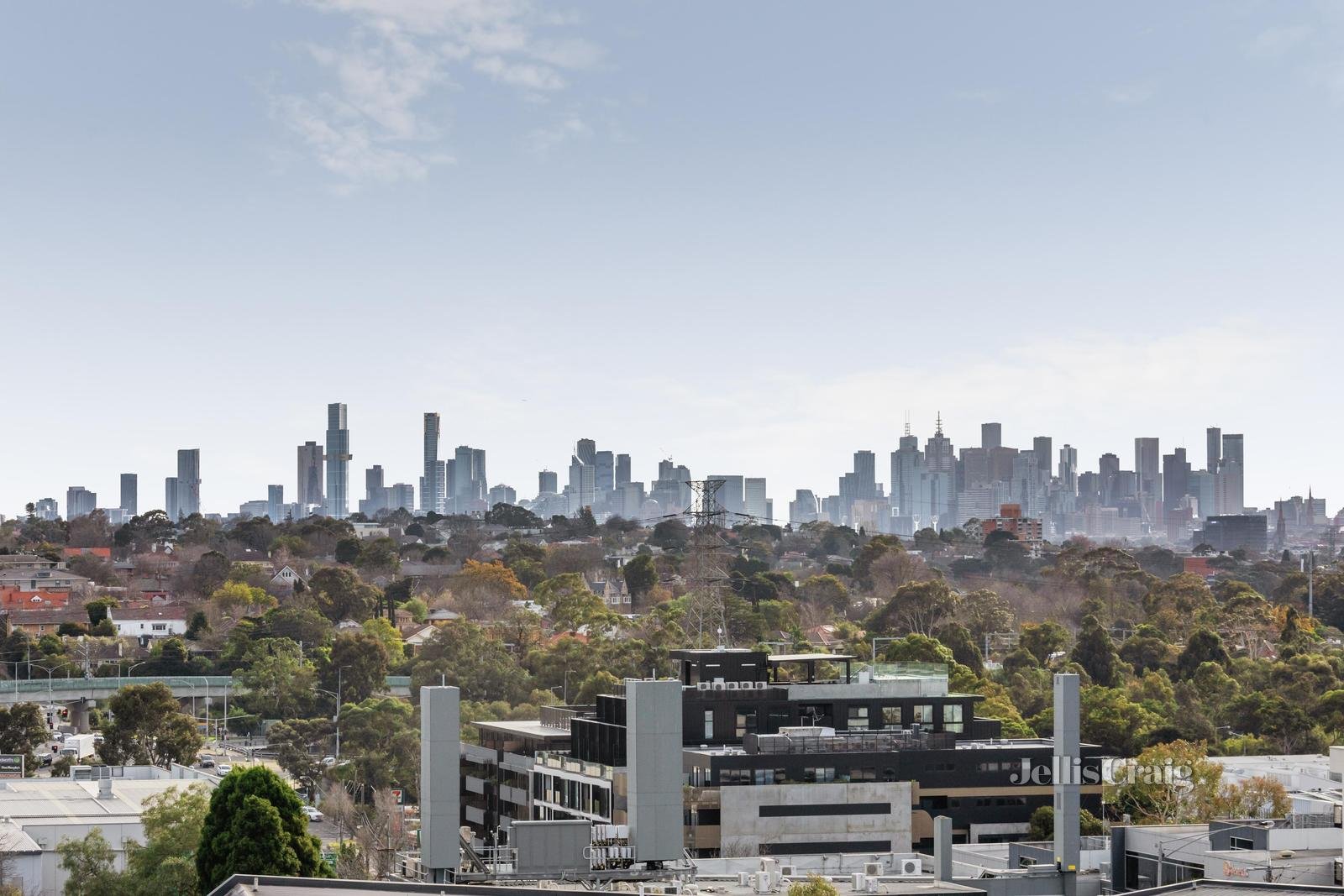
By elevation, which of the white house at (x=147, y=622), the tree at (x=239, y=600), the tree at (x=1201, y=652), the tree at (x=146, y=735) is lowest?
the tree at (x=146, y=735)

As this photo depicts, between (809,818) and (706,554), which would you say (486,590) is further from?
(809,818)

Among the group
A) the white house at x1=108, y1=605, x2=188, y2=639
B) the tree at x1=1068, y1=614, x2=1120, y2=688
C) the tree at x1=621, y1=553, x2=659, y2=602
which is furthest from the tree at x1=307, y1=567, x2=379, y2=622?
the tree at x1=1068, y1=614, x2=1120, y2=688

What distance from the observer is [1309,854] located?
44.9 meters

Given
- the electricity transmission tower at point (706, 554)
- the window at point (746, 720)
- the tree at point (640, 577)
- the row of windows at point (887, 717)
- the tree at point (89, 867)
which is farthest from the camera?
the tree at point (640, 577)

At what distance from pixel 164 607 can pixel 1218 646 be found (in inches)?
2983

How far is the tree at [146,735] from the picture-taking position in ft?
284

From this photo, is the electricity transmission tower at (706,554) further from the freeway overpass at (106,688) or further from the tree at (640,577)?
the tree at (640,577)

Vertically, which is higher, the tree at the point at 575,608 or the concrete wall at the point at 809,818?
the tree at the point at 575,608

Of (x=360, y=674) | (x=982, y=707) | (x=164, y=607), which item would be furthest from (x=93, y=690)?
(x=982, y=707)

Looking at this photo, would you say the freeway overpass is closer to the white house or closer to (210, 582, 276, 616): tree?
the white house

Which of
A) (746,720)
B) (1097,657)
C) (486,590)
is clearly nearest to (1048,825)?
(746,720)

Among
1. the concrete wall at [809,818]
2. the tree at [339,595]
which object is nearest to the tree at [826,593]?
the tree at [339,595]

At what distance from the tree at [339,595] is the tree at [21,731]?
5025 centimetres

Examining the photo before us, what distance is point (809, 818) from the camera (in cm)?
6241
